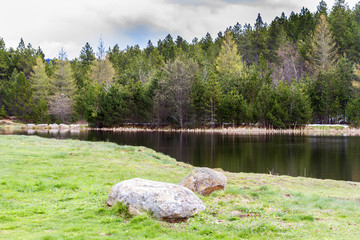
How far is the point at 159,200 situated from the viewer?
27.0 ft

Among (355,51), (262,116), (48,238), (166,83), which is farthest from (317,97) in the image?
(48,238)

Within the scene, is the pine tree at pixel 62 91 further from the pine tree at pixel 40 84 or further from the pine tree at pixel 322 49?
the pine tree at pixel 322 49

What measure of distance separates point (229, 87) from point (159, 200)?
201ft

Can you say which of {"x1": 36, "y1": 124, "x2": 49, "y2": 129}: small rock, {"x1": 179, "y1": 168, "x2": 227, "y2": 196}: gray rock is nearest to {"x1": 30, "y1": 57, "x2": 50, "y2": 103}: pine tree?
{"x1": 36, "y1": 124, "x2": 49, "y2": 129}: small rock

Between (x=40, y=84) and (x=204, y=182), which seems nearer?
(x=204, y=182)

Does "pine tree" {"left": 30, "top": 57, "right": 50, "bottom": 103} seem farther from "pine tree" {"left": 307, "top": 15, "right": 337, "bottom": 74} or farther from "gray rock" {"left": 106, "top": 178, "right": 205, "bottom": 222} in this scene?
"gray rock" {"left": 106, "top": 178, "right": 205, "bottom": 222}

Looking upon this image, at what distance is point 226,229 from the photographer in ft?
25.0

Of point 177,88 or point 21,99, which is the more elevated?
point 177,88

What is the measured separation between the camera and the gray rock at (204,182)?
11.3 metres

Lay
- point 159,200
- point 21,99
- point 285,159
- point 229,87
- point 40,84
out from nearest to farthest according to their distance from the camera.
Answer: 1. point 159,200
2. point 285,159
3. point 229,87
4. point 21,99
5. point 40,84

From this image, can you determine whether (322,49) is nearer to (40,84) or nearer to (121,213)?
(40,84)

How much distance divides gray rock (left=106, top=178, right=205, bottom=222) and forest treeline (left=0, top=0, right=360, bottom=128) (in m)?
52.5

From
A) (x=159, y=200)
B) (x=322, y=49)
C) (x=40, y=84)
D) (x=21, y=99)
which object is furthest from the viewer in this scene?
(x=40, y=84)

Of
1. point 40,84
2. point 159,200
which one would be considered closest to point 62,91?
point 40,84
